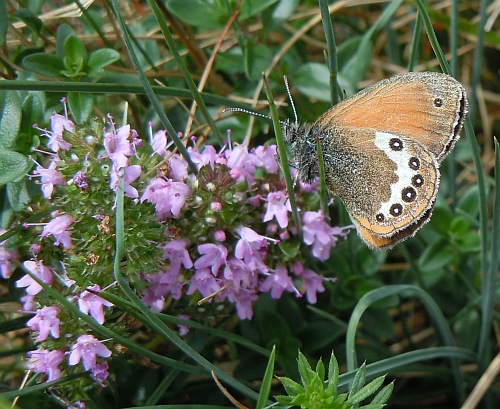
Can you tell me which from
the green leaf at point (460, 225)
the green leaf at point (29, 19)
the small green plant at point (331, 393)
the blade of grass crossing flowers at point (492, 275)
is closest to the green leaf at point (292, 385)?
the small green plant at point (331, 393)

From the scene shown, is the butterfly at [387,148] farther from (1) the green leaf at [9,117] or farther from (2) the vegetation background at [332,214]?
(1) the green leaf at [9,117]

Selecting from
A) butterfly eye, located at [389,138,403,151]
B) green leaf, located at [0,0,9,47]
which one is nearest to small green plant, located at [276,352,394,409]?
butterfly eye, located at [389,138,403,151]

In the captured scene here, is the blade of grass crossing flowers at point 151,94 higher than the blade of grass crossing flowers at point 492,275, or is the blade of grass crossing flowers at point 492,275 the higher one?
the blade of grass crossing flowers at point 151,94

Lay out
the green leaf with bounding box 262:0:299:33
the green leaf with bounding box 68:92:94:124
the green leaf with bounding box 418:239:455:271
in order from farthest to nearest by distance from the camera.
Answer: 1. the green leaf with bounding box 262:0:299:33
2. the green leaf with bounding box 418:239:455:271
3. the green leaf with bounding box 68:92:94:124

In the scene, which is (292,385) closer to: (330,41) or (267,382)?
(267,382)

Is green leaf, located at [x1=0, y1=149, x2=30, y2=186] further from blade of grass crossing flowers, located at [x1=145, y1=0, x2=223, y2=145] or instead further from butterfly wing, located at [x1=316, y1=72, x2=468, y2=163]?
butterfly wing, located at [x1=316, y1=72, x2=468, y2=163]

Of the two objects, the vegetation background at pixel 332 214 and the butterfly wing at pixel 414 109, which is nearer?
the butterfly wing at pixel 414 109
